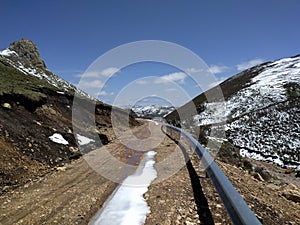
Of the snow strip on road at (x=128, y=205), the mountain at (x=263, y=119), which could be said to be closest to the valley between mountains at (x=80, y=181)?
the snow strip on road at (x=128, y=205)

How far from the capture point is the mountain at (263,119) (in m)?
36.3

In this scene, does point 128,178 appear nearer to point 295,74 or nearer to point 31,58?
point 31,58

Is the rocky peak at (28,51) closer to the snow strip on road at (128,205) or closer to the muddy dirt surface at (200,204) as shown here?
the snow strip on road at (128,205)

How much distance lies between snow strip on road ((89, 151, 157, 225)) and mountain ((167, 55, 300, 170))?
2865 cm

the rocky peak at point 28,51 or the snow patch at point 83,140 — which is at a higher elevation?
the rocky peak at point 28,51

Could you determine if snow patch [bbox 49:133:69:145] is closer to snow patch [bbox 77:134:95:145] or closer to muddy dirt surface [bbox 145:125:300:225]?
snow patch [bbox 77:134:95:145]

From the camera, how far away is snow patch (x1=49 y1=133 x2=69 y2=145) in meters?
11.2

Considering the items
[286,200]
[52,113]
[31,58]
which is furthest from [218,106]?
[286,200]

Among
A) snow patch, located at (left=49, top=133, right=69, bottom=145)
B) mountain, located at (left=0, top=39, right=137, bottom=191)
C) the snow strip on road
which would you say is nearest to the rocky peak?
mountain, located at (left=0, top=39, right=137, bottom=191)

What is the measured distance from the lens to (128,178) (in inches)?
275

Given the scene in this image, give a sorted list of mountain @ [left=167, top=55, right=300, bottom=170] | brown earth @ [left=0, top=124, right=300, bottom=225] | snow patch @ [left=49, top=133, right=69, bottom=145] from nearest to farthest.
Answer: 1. brown earth @ [left=0, top=124, right=300, bottom=225]
2. snow patch @ [left=49, top=133, right=69, bottom=145]
3. mountain @ [left=167, top=55, right=300, bottom=170]

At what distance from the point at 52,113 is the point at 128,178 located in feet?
33.2

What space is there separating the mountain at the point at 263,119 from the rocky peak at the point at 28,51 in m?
36.4

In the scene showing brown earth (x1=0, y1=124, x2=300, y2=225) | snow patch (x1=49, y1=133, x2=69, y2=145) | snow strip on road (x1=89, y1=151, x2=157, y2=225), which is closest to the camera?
snow strip on road (x1=89, y1=151, x2=157, y2=225)
